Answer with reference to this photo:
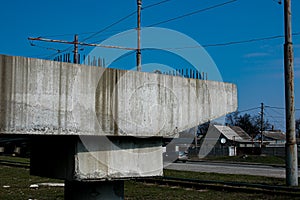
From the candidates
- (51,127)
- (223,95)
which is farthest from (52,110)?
(223,95)

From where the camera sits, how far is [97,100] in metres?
4.32

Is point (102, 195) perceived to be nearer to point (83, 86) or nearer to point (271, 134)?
point (83, 86)

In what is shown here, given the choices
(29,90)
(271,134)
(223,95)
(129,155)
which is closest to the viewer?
(29,90)

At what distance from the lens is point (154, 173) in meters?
5.03

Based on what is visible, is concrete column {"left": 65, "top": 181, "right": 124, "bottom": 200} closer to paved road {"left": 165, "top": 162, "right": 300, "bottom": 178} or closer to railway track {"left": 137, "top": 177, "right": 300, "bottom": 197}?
railway track {"left": 137, "top": 177, "right": 300, "bottom": 197}

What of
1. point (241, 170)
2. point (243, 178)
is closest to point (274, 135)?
point (241, 170)

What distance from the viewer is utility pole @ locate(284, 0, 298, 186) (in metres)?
13.9

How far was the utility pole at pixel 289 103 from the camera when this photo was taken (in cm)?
1391

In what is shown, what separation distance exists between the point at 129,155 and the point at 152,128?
41 cm

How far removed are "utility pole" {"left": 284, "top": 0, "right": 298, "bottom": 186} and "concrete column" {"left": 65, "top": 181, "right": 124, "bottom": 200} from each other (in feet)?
33.8

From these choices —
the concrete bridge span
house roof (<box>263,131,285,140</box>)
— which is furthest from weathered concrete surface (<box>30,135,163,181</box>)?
house roof (<box>263,131,285,140</box>)

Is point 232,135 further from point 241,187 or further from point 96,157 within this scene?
point 96,157

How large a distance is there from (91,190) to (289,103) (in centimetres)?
1136

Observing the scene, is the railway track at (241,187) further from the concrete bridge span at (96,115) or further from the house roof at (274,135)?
the house roof at (274,135)
